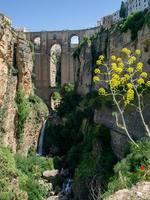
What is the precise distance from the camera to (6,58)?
1143 inches

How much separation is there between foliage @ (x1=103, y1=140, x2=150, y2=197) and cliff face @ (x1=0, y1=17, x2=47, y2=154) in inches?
568

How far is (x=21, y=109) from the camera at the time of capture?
100 ft

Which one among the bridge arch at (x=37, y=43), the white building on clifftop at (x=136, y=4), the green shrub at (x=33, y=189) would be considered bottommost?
the green shrub at (x=33, y=189)

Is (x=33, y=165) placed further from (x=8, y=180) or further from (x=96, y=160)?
(x=96, y=160)

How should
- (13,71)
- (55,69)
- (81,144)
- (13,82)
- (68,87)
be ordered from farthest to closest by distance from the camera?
(55,69) < (68,87) < (13,71) < (13,82) < (81,144)

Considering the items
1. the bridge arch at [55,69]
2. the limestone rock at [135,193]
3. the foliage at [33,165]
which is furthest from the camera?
the bridge arch at [55,69]

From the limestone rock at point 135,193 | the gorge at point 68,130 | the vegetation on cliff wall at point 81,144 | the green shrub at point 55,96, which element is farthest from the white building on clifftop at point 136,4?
the limestone rock at point 135,193

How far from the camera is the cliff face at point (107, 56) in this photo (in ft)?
67.8

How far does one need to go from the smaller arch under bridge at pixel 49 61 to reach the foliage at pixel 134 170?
3108 cm

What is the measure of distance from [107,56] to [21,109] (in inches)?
300

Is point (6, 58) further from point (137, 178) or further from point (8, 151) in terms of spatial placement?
point (137, 178)

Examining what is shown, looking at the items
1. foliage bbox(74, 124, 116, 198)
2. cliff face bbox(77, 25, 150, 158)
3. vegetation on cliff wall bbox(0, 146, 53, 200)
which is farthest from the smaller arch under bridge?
foliage bbox(74, 124, 116, 198)

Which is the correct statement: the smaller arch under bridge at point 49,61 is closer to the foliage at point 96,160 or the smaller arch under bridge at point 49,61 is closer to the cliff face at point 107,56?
the cliff face at point 107,56

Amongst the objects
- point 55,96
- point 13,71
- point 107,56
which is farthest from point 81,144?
point 55,96
